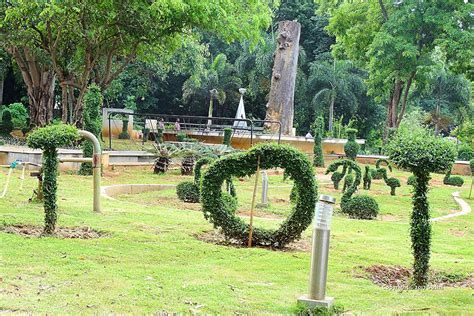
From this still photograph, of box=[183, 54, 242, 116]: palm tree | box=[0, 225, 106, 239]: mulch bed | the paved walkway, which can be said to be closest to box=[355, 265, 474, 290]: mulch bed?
box=[0, 225, 106, 239]: mulch bed

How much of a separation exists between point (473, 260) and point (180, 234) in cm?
379

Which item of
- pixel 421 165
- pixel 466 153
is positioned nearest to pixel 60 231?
pixel 421 165

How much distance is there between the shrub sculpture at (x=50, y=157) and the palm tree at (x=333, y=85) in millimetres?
35337

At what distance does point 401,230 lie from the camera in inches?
461

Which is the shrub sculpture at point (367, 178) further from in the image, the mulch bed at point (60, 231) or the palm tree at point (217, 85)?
the palm tree at point (217, 85)

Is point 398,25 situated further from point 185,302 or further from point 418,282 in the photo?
point 185,302

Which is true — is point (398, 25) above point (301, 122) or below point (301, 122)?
above

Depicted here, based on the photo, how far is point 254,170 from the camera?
8805 millimetres

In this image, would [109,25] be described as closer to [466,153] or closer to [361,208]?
[361,208]

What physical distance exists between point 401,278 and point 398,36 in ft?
81.3

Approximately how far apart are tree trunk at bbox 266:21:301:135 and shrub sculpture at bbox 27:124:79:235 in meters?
22.2

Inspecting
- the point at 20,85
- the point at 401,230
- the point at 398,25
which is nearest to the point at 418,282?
the point at 401,230

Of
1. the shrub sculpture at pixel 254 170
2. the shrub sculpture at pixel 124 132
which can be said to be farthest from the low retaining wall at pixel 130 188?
the shrub sculpture at pixel 124 132

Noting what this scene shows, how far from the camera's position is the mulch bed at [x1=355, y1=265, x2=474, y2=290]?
702 cm
